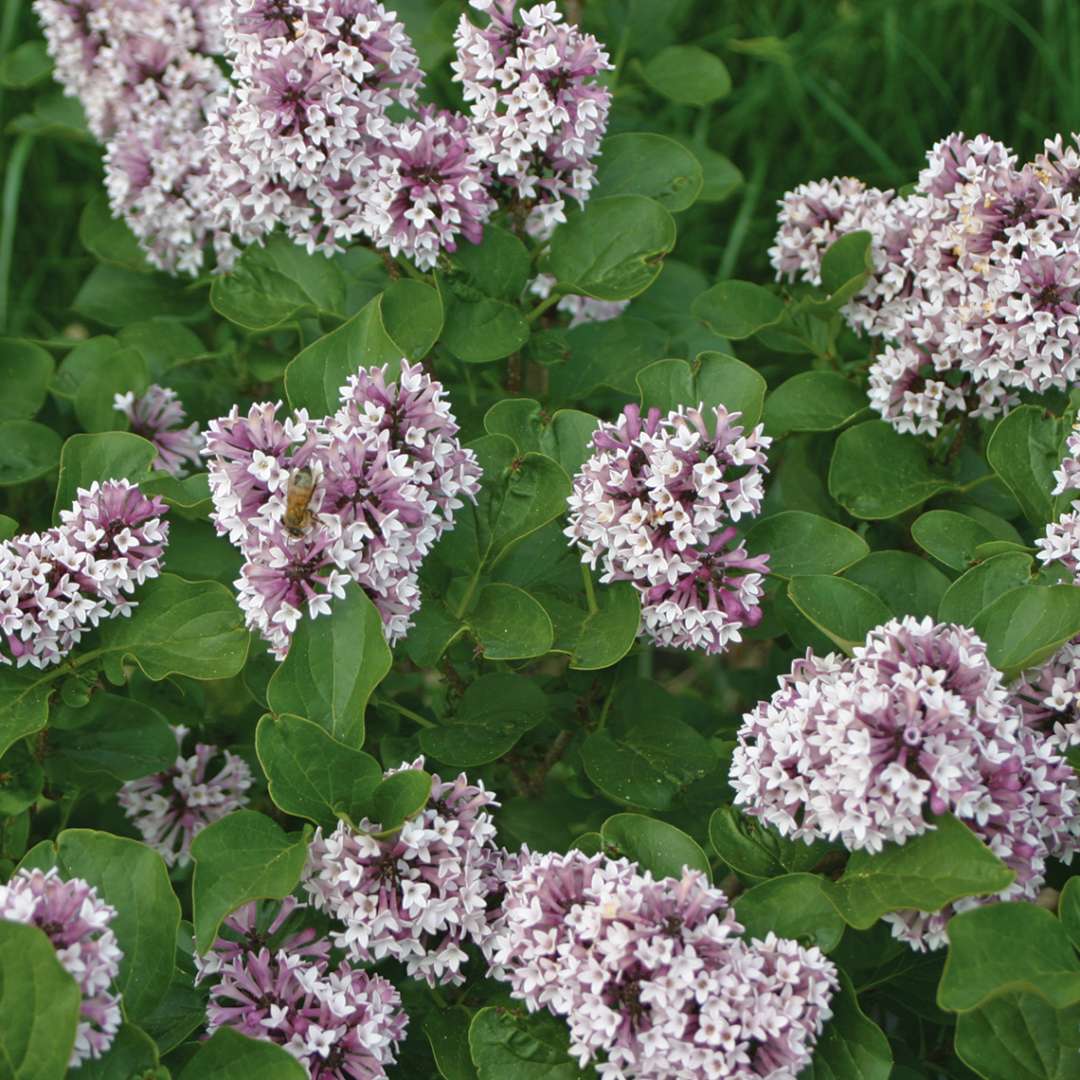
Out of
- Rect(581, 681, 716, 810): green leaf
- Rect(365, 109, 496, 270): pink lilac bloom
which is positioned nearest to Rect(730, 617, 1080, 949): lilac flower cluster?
Rect(581, 681, 716, 810): green leaf

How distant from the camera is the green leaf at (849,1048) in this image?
87.0 inches

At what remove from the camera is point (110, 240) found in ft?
13.4

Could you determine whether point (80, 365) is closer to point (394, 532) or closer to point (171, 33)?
point (171, 33)

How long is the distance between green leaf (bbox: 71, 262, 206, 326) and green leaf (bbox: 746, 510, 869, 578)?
81.4 inches

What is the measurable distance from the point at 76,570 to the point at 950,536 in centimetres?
177

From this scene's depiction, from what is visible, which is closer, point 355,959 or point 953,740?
point 953,740

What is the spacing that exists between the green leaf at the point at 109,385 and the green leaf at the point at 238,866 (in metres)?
1.41

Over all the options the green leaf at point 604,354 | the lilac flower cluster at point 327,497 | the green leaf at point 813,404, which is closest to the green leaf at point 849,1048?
the lilac flower cluster at point 327,497

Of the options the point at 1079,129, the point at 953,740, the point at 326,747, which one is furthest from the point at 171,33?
the point at 1079,129

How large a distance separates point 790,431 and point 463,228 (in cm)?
90

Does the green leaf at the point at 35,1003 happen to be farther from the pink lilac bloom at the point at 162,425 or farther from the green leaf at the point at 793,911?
the pink lilac bloom at the point at 162,425

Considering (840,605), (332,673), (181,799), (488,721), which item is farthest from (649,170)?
(181,799)

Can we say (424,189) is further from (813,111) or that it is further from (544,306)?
(813,111)

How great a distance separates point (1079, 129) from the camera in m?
5.01
